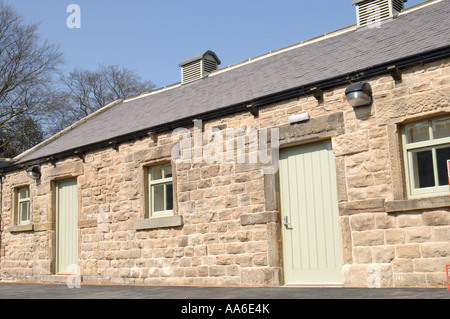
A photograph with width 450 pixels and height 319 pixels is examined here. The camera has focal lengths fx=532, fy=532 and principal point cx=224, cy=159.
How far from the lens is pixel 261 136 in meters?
9.22

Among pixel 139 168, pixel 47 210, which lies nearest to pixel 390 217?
pixel 139 168

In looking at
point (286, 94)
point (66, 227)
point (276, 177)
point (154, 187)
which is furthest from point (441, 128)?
point (66, 227)

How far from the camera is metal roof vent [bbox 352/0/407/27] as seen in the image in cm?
1123

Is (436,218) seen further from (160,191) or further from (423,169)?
(160,191)

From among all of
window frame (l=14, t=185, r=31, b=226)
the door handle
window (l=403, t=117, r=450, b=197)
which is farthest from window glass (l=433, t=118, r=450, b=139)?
window frame (l=14, t=185, r=31, b=226)

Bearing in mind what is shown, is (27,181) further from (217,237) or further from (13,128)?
(13,128)

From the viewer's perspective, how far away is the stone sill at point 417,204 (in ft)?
23.1

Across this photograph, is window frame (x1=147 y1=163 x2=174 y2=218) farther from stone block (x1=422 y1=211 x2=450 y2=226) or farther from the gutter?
stone block (x1=422 y1=211 x2=450 y2=226)

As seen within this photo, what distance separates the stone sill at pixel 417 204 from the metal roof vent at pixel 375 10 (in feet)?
17.0

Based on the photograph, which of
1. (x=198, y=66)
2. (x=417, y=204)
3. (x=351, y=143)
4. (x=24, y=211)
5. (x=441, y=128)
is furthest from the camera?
(x=198, y=66)

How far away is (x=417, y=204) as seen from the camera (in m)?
7.25

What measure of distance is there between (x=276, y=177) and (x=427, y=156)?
253 centimetres
